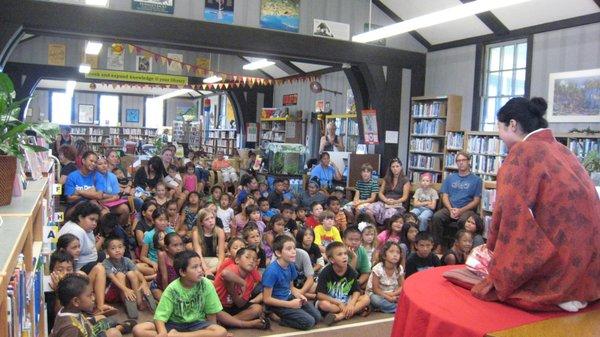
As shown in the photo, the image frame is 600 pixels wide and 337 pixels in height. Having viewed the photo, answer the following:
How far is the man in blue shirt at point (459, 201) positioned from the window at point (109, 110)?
1705 cm

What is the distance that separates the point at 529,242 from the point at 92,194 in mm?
4729

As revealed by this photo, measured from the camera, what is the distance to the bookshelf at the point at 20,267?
1.37m

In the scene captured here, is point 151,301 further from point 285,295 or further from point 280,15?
point 280,15

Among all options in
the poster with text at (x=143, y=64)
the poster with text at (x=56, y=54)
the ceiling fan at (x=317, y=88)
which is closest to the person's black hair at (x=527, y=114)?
the ceiling fan at (x=317, y=88)

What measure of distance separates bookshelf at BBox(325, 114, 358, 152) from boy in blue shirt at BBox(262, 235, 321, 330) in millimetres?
7398

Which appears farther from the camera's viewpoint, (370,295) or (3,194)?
(370,295)

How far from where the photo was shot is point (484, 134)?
7613 mm

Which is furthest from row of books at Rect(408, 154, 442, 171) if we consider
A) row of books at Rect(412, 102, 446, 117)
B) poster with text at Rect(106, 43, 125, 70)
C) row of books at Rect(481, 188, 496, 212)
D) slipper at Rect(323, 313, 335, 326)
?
poster with text at Rect(106, 43, 125, 70)

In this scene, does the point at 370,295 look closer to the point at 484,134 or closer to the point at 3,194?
the point at 3,194

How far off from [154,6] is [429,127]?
187 inches

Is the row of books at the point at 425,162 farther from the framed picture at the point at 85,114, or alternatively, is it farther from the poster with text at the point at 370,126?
the framed picture at the point at 85,114

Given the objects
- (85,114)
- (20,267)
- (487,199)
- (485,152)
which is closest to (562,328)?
(20,267)

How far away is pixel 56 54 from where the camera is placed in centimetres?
1288

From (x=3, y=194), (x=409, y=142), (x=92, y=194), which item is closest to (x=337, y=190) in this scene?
(x=409, y=142)
